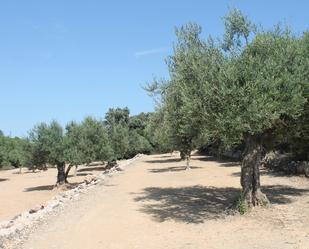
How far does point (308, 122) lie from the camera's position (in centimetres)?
1722

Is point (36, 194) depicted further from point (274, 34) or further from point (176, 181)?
point (274, 34)

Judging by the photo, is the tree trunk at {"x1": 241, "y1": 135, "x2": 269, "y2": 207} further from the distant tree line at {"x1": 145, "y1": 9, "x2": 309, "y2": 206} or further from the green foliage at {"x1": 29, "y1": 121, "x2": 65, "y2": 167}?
the green foliage at {"x1": 29, "y1": 121, "x2": 65, "y2": 167}

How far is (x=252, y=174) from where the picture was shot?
1683 cm

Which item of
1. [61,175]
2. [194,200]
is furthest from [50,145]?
[194,200]

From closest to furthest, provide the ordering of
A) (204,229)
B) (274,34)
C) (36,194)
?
(204,229), (274,34), (36,194)

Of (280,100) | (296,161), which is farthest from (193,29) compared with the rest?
(296,161)

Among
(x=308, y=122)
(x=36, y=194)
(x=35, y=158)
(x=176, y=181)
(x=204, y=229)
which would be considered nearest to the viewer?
(x=204, y=229)

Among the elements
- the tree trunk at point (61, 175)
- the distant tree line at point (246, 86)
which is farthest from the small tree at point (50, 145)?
the distant tree line at point (246, 86)

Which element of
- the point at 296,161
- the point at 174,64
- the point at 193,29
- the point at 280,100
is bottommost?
the point at 296,161

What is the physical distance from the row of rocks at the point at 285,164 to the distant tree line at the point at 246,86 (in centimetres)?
1074

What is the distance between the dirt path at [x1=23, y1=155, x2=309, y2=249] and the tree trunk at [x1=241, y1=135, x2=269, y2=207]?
484 mm

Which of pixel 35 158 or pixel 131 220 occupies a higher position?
pixel 35 158

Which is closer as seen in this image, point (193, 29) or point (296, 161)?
point (193, 29)

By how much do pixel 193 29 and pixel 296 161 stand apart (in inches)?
612
